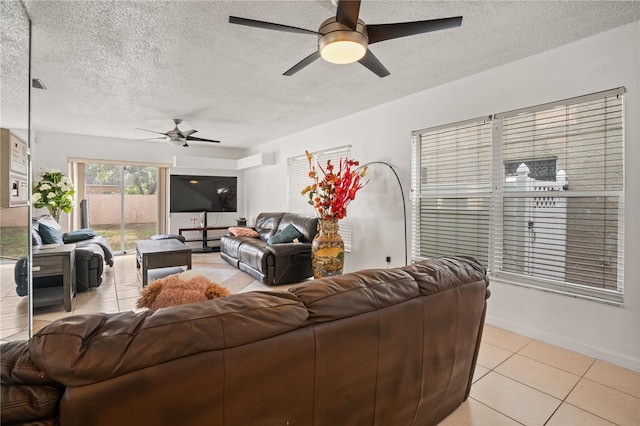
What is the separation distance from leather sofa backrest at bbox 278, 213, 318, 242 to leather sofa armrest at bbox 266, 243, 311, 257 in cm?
23

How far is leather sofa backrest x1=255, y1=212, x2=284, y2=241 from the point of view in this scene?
5842mm

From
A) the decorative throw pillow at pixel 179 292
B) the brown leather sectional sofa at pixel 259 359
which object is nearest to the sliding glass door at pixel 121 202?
the decorative throw pillow at pixel 179 292

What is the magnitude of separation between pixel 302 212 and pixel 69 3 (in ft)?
14.5

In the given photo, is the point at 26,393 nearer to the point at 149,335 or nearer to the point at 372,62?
the point at 149,335

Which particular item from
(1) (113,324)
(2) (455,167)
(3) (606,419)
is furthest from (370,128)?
(1) (113,324)

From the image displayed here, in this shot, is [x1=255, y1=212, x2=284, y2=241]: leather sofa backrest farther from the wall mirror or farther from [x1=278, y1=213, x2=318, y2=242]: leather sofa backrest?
the wall mirror

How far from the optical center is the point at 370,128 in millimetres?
4543

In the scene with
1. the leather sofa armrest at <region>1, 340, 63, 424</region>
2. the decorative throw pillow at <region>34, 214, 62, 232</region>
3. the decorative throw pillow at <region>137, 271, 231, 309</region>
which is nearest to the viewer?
the leather sofa armrest at <region>1, 340, 63, 424</region>

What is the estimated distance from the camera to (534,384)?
2160 mm

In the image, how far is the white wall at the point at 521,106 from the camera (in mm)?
2361

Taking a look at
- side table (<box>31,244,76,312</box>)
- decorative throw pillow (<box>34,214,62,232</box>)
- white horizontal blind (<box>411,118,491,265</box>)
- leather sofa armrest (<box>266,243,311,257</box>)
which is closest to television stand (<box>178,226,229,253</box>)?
decorative throw pillow (<box>34,214,62,232</box>)

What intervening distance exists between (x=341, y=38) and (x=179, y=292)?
166 cm

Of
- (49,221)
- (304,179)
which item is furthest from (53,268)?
(304,179)

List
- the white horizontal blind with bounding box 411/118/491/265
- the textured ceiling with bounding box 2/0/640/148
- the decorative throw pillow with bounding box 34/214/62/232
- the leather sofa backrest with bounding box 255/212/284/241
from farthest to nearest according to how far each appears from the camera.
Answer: the leather sofa backrest with bounding box 255/212/284/241
the decorative throw pillow with bounding box 34/214/62/232
the white horizontal blind with bounding box 411/118/491/265
the textured ceiling with bounding box 2/0/640/148
